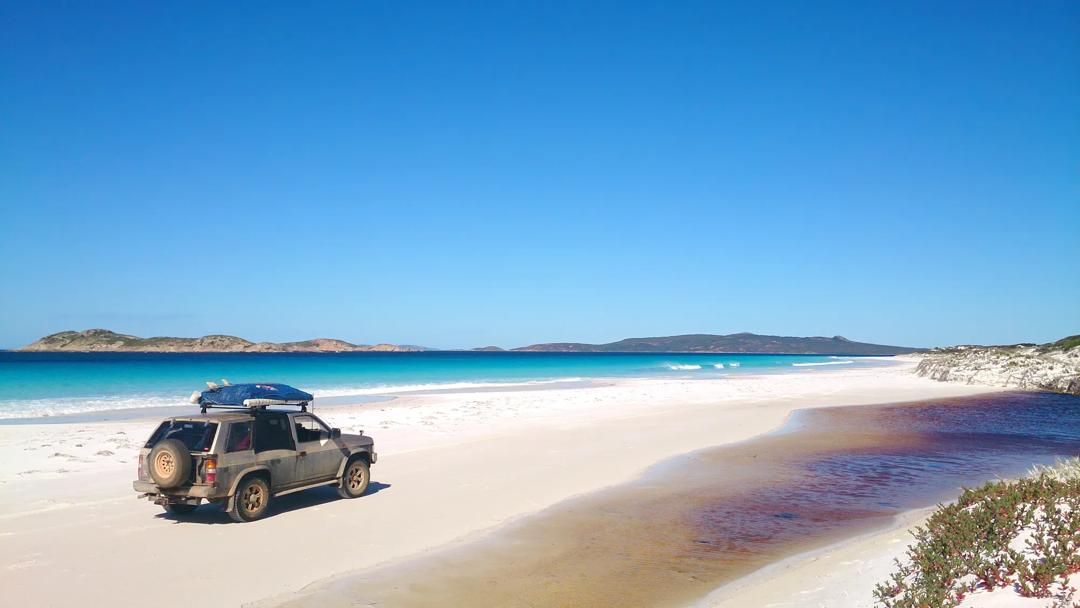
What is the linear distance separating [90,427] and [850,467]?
2378cm

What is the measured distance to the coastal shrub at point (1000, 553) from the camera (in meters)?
5.57

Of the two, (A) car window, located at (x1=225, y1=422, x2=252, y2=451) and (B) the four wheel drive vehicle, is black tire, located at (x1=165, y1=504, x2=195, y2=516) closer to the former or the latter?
(B) the four wheel drive vehicle

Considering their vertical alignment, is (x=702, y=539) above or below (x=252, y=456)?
below

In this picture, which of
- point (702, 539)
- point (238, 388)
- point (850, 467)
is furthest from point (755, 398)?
point (238, 388)

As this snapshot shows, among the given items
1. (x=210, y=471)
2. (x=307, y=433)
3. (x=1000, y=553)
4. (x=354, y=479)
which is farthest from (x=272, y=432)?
(x=1000, y=553)

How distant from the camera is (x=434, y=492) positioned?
14.0m

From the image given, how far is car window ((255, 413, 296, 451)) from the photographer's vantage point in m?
11.9

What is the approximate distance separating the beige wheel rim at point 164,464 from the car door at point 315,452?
2174 millimetres

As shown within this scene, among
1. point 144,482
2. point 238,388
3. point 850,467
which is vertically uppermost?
point 238,388

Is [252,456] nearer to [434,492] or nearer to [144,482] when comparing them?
[144,482]

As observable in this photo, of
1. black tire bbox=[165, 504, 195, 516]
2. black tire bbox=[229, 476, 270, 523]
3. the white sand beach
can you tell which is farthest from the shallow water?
black tire bbox=[165, 504, 195, 516]

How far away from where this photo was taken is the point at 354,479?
13492 mm

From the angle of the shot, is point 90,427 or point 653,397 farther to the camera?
point 653,397

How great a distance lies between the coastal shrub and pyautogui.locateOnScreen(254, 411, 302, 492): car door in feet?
31.0
